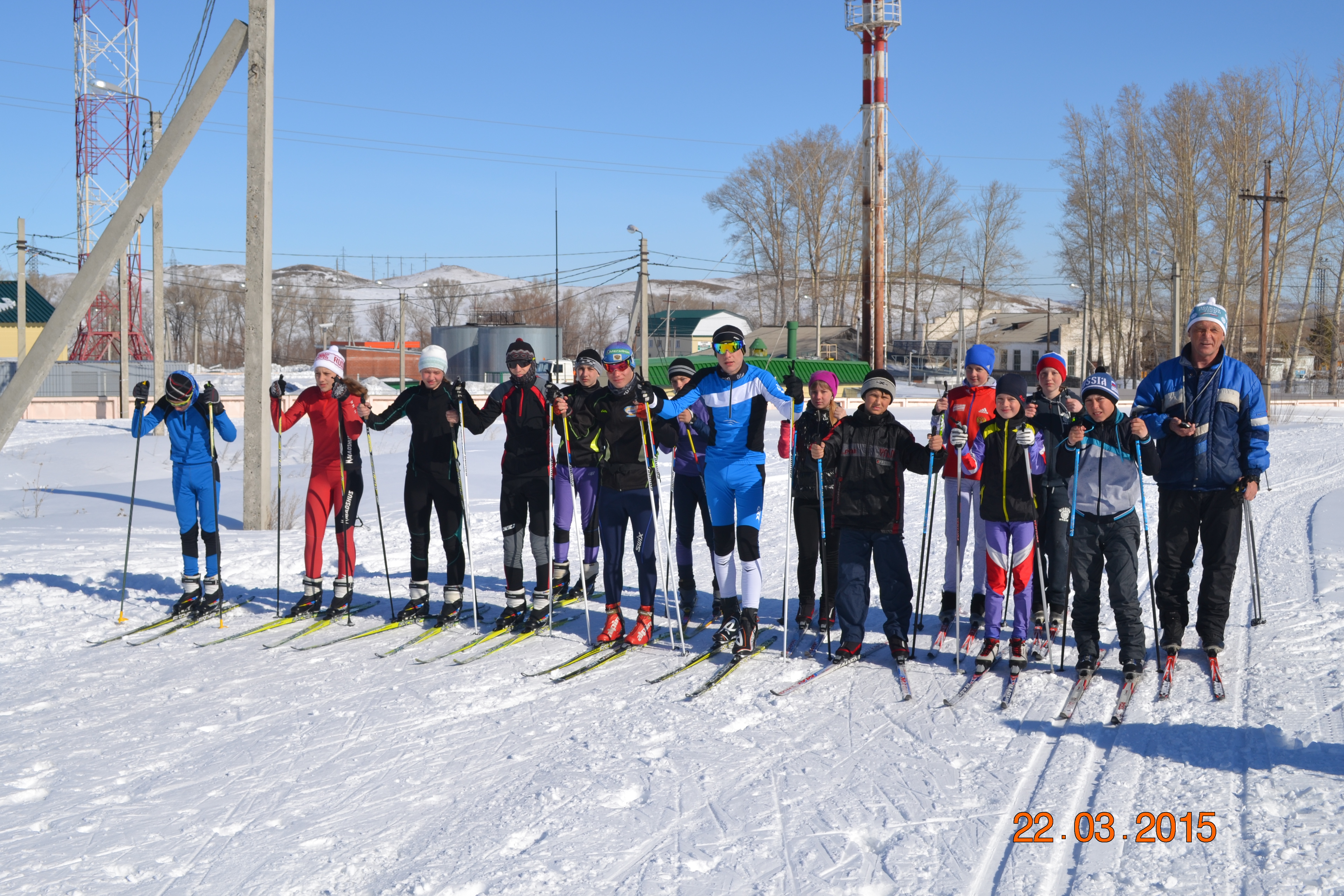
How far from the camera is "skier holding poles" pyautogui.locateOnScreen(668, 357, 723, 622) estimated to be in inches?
234

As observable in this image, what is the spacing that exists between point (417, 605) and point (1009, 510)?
404 centimetres

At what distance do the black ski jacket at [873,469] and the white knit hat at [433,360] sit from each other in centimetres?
283

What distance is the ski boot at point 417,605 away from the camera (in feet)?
22.1

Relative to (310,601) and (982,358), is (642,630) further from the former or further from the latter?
(982,358)

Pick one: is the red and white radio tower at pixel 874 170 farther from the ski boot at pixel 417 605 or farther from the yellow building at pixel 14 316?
the yellow building at pixel 14 316

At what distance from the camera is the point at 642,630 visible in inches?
239

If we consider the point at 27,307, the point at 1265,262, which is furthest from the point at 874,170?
the point at 27,307

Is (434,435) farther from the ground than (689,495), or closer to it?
farther from the ground

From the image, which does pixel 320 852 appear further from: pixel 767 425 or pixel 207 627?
pixel 767 425

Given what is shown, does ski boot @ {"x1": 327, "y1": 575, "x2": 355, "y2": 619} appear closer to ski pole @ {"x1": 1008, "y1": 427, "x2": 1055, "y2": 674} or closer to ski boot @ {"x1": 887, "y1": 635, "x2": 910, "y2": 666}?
ski boot @ {"x1": 887, "y1": 635, "x2": 910, "y2": 666}

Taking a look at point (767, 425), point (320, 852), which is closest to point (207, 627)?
point (320, 852)

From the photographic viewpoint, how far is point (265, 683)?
17.7 ft

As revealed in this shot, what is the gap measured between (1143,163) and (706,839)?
49.7 m

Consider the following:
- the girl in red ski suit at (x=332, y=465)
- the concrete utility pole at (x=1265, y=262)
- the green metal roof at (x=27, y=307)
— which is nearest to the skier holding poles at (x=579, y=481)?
the girl in red ski suit at (x=332, y=465)
